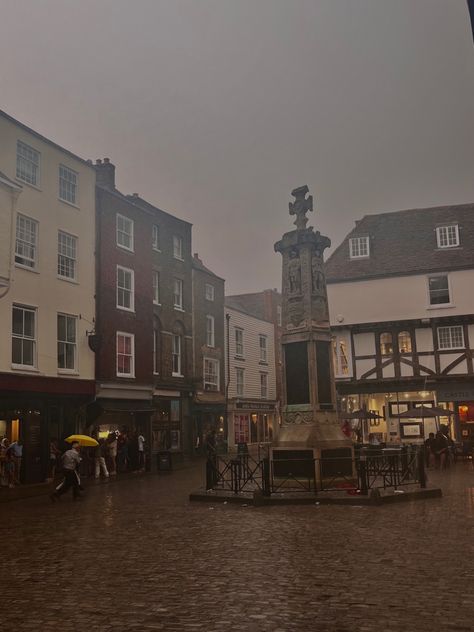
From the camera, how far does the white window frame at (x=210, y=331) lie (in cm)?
4266

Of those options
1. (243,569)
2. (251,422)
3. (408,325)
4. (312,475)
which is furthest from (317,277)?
(251,422)

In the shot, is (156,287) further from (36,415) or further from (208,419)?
(36,415)

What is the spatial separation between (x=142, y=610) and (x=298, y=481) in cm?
932

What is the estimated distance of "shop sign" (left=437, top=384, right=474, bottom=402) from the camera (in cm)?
3325

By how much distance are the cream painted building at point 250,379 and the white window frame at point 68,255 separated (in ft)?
64.2

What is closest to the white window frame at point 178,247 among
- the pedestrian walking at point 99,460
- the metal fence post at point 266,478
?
the pedestrian walking at point 99,460

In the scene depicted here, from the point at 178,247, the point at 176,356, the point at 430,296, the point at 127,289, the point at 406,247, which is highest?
the point at 178,247

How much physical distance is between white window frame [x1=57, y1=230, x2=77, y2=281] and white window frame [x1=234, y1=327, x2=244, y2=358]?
2127 cm

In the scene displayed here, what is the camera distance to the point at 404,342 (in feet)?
115

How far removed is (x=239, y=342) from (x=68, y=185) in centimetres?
2287

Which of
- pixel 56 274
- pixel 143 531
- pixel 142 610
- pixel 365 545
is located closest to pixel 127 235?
pixel 56 274

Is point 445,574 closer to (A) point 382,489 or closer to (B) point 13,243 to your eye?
(A) point 382,489

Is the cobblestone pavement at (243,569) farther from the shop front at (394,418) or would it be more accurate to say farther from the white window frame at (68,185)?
the shop front at (394,418)

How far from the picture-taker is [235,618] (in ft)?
21.0
